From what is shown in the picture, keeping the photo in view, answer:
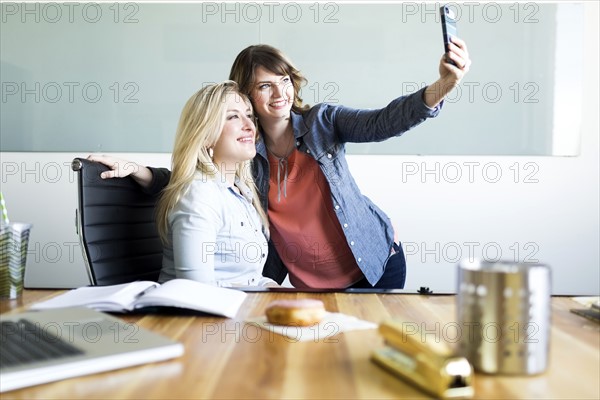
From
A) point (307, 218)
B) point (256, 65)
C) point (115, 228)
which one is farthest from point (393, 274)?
point (115, 228)

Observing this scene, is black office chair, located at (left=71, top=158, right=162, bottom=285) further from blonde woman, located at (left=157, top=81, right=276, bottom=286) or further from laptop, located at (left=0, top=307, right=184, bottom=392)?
laptop, located at (left=0, top=307, right=184, bottom=392)

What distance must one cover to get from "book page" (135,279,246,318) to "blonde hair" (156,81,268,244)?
0.60 meters

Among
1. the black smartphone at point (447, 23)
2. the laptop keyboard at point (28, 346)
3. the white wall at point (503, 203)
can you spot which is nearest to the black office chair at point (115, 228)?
the laptop keyboard at point (28, 346)

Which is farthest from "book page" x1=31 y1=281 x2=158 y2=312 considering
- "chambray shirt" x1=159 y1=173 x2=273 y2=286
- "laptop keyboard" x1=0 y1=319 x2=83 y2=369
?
"chambray shirt" x1=159 y1=173 x2=273 y2=286

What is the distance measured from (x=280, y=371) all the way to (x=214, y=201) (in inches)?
38.6

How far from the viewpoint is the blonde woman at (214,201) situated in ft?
4.88

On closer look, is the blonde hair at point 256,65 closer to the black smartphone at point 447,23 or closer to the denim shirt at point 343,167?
the denim shirt at point 343,167

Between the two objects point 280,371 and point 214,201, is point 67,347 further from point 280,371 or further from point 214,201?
point 214,201

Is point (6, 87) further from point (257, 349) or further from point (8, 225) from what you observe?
point (257, 349)

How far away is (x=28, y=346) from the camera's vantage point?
710 millimetres

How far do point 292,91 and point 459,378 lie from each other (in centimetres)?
151

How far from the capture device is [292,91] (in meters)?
2.01

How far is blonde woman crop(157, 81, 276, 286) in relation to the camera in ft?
4.88

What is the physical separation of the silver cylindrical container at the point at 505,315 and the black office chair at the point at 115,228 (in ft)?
3.53
